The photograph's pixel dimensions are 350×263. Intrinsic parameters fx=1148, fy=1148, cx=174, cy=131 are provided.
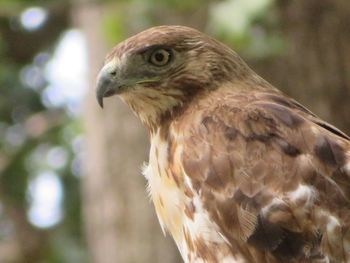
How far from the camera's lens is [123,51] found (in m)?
3.64

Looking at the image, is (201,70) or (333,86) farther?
(333,86)

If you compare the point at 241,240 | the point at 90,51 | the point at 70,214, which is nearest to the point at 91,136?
the point at 90,51

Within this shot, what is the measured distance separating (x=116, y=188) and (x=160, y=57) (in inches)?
121

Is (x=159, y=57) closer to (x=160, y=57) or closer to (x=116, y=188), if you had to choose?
(x=160, y=57)

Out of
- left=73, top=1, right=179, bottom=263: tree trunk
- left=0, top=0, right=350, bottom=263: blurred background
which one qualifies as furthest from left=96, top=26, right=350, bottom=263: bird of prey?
left=73, top=1, right=179, bottom=263: tree trunk

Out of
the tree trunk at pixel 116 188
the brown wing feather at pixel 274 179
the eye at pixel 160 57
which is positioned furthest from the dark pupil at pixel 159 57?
the tree trunk at pixel 116 188

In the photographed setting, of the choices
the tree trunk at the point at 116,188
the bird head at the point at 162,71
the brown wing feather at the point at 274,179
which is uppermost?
the bird head at the point at 162,71

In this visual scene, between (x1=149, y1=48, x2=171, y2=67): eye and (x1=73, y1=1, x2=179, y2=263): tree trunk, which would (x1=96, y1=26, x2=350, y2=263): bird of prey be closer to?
(x1=149, y1=48, x2=171, y2=67): eye

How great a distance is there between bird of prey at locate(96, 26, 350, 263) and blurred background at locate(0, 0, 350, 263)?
1139mm

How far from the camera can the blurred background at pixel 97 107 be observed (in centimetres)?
544

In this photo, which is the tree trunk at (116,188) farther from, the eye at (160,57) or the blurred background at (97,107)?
the eye at (160,57)

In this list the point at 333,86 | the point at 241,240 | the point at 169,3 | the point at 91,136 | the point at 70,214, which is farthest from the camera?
the point at 70,214

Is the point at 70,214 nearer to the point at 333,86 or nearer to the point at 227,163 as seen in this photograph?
the point at 333,86

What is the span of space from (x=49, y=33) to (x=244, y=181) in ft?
17.8
